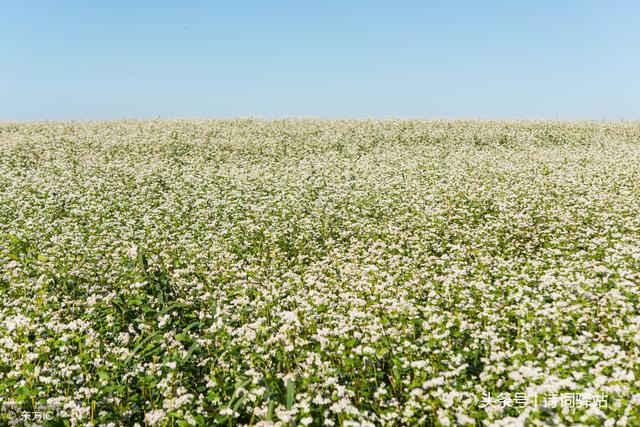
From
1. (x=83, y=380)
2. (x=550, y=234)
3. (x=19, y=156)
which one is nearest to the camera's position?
(x=83, y=380)

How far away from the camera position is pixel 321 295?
9.24 m

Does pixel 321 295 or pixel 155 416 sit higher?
pixel 321 295

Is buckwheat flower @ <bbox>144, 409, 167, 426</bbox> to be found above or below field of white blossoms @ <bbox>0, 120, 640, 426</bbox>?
below

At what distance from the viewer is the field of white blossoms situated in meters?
5.83

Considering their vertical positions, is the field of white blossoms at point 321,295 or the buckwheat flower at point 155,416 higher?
the field of white blossoms at point 321,295

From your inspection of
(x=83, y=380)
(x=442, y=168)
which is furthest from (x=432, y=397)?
(x=442, y=168)

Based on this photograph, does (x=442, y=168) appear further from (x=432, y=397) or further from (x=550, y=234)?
(x=432, y=397)

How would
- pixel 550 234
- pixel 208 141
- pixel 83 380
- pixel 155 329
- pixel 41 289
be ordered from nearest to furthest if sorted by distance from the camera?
1. pixel 83 380
2. pixel 155 329
3. pixel 41 289
4. pixel 550 234
5. pixel 208 141

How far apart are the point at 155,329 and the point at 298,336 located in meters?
2.42

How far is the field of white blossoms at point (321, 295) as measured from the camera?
5.83 m

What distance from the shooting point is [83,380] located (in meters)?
6.41

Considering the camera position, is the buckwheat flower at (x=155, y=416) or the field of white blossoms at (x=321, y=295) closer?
the buckwheat flower at (x=155, y=416)

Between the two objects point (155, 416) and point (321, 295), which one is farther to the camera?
point (321, 295)

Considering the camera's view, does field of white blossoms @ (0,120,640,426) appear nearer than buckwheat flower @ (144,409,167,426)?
No
